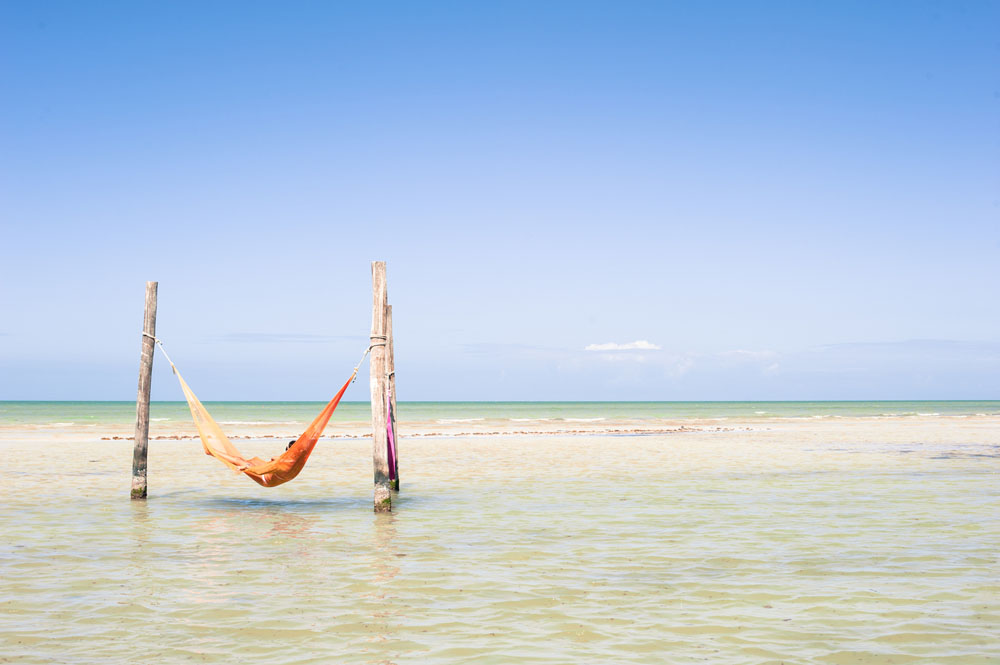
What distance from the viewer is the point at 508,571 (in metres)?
8.28

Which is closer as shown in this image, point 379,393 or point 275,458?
point 379,393

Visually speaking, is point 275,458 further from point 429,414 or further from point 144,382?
point 429,414

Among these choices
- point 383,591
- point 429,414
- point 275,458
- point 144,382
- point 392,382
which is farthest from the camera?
point 429,414

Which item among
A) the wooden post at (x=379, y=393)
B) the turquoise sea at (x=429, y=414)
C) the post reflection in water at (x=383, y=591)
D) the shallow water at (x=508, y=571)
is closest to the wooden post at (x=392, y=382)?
the shallow water at (x=508, y=571)

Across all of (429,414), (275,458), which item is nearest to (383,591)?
(275,458)

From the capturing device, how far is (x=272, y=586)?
7746 millimetres

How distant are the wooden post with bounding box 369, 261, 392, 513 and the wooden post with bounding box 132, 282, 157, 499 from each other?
13.7ft

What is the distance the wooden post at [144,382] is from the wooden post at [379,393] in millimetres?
4184

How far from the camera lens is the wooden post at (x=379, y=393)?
1227 cm

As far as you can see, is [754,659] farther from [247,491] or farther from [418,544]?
[247,491]

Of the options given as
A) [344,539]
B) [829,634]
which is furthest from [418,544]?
[829,634]

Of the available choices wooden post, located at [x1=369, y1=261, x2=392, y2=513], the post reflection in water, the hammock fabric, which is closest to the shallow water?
the post reflection in water

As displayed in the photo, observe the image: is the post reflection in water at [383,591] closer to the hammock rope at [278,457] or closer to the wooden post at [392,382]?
the hammock rope at [278,457]

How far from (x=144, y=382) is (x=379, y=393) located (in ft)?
14.4
